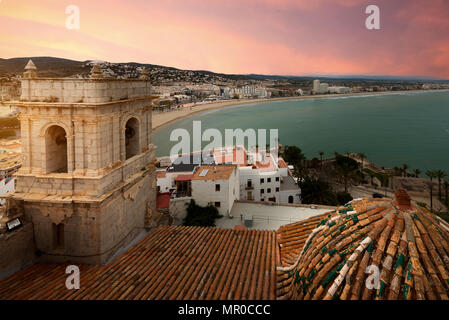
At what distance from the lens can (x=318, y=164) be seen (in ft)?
163

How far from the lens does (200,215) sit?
64.0 ft

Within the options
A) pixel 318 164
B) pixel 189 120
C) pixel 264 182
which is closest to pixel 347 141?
pixel 318 164

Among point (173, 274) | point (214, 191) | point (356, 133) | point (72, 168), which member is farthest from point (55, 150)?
point (356, 133)

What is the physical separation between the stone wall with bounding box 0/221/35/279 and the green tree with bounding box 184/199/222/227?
1220 centimetres

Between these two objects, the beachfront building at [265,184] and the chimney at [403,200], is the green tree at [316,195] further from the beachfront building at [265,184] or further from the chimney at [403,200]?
the chimney at [403,200]

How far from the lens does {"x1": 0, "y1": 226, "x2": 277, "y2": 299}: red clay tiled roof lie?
5.82 m

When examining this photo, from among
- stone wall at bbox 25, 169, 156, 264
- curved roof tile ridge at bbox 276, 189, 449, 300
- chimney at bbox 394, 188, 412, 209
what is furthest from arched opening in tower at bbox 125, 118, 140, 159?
chimney at bbox 394, 188, 412, 209

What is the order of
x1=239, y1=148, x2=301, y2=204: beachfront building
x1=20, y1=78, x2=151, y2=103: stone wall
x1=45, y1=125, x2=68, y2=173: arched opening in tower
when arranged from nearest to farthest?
x1=20, y1=78, x2=151, y2=103: stone wall
x1=45, y1=125, x2=68, y2=173: arched opening in tower
x1=239, y1=148, x2=301, y2=204: beachfront building

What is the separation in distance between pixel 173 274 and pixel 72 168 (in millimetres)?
3009

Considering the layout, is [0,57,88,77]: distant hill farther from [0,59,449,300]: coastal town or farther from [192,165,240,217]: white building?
[192,165,240,217]: white building

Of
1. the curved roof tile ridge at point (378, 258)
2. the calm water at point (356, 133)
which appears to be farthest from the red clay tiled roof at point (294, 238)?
the calm water at point (356, 133)

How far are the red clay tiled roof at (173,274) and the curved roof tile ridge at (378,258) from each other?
0.85 m

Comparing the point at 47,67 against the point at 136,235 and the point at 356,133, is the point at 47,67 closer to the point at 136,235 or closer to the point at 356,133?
the point at 136,235
